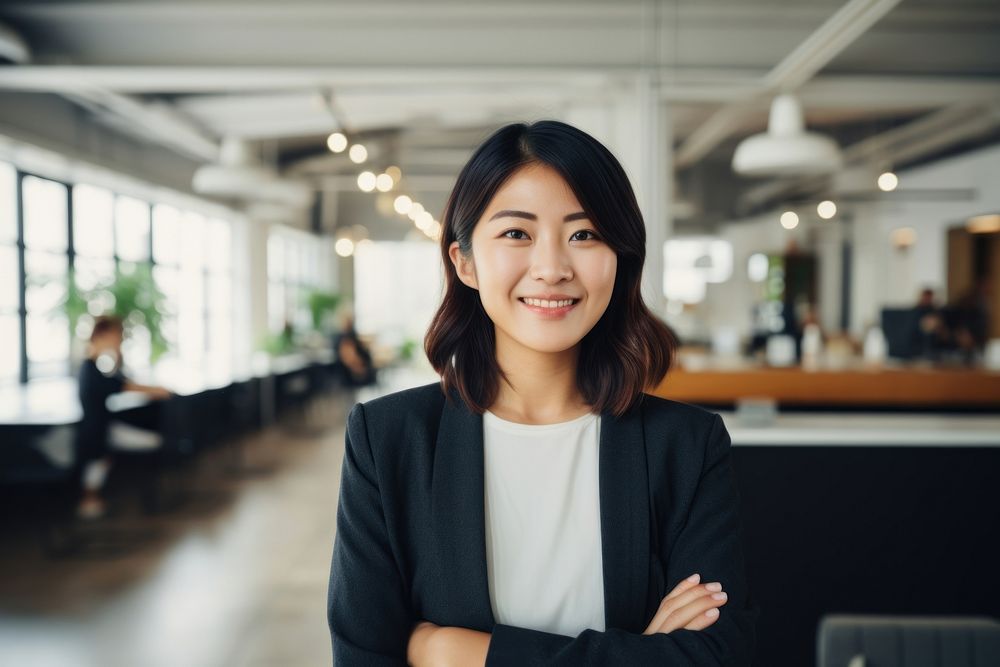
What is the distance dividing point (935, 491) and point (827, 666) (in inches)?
88.7

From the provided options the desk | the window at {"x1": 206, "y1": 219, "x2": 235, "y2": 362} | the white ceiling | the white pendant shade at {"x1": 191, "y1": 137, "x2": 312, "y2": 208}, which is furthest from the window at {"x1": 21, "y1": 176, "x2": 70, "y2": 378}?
the window at {"x1": 206, "y1": 219, "x2": 235, "y2": 362}

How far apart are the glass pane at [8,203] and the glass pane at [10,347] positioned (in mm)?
718

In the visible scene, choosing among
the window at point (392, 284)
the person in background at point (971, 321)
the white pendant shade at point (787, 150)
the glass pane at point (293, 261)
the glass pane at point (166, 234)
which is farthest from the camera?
the window at point (392, 284)

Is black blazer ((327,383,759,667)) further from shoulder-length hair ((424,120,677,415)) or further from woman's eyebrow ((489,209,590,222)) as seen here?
woman's eyebrow ((489,209,590,222))

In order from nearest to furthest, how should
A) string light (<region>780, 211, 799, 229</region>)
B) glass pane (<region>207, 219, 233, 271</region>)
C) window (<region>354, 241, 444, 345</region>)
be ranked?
string light (<region>780, 211, 799, 229</region>) → glass pane (<region>207, 219, 233, 271</region>) → window (<region>354, 241, 444, 345</region>)

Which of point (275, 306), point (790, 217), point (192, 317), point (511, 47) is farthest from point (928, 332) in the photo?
point (275, 306)

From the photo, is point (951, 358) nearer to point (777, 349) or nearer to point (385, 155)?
point (777, 349)

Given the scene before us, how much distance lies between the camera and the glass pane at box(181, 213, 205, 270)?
10.4 m

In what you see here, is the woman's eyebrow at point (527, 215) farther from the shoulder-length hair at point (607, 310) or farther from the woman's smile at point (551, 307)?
the woman's smile at point (551, 307)

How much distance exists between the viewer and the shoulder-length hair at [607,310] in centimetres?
118

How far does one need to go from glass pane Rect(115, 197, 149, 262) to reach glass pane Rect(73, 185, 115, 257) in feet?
0.59

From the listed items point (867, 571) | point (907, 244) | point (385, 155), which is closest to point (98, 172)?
point (385, 155)

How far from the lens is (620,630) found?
116 centimetres

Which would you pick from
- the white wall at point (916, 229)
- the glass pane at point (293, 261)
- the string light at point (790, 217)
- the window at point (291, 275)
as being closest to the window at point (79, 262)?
the window at point (291, 275)
